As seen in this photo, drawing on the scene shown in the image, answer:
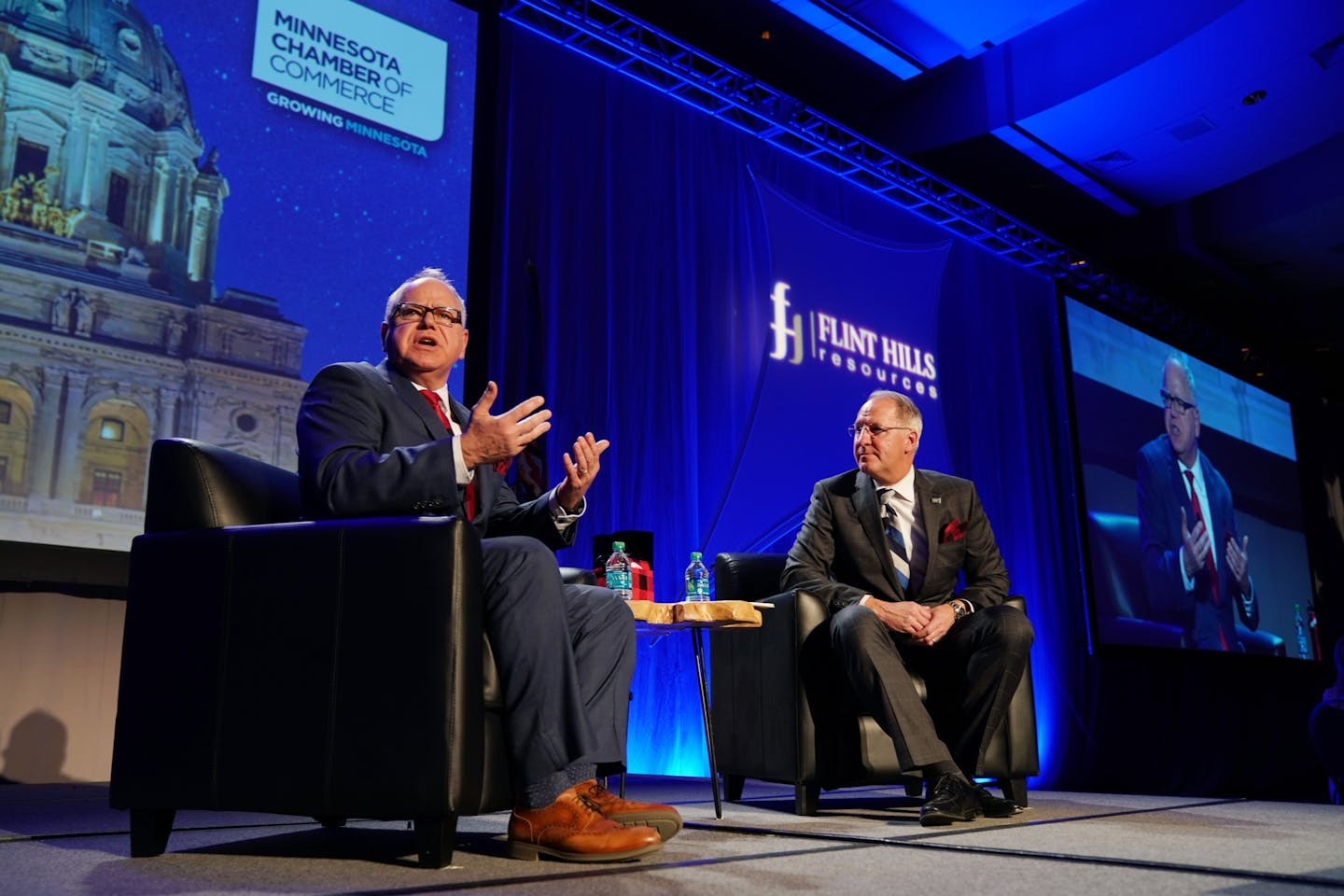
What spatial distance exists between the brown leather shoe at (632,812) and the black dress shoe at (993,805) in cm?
88

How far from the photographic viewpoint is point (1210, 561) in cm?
714

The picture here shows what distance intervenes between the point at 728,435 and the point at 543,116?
158cm

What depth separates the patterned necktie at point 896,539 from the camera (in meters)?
3.02

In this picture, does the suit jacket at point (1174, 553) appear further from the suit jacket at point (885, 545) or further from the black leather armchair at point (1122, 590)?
the suit jacket at point (885, 545)

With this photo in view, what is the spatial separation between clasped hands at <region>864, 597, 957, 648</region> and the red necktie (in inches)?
202

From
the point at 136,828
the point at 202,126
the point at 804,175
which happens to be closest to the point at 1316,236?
the point at 804,175

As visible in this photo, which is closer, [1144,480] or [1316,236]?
[1144,480]

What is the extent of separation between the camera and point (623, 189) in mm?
4797

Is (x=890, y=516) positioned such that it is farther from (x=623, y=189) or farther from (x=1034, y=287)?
(x=1034, y=287)

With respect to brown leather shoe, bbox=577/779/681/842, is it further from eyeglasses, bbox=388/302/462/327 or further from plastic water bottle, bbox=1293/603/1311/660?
plastic water bottle, bbox=1293/603/1311/660

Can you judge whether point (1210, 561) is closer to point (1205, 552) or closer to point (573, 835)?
point (1205, 552)

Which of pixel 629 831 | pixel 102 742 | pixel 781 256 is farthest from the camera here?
pixel 781 256

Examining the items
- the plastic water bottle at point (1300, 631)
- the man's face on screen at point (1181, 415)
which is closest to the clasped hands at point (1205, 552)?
the man's face on screen at point (1181, 415)

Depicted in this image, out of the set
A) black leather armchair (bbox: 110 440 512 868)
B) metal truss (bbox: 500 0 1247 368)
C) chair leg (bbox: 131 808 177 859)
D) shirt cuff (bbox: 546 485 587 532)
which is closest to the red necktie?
metal truss (bbox: 500 0 1247 368)
